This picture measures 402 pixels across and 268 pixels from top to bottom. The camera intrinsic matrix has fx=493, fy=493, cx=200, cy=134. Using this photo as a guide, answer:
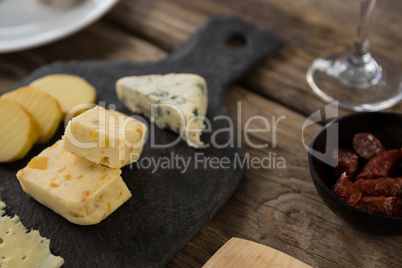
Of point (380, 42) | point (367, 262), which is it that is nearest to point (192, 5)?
point (380, 42)

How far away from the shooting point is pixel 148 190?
1.22 meters

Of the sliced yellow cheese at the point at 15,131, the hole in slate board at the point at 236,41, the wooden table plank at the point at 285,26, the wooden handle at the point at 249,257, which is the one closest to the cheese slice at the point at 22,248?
the sliced yellow cheese at the point at 15,131

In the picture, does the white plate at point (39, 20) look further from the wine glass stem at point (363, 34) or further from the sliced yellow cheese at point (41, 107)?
the wine glass stem at point (363, 34)

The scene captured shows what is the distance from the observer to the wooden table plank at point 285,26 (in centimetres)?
162

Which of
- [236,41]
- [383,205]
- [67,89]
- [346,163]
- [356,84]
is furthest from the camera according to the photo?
[236,41]

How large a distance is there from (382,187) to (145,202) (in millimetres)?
548

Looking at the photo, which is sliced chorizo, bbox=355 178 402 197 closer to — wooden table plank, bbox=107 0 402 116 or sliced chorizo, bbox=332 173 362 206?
sliced chorizo, bbox=332 173 362 206

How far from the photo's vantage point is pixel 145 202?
120cm

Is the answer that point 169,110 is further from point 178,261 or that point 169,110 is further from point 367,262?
point 367,262

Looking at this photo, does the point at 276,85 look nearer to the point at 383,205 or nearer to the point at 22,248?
the point at 383,205

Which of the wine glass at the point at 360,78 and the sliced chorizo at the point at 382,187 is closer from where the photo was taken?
the sliced chorizo at the point at 382,187

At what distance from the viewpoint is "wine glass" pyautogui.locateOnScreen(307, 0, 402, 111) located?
4.87ft

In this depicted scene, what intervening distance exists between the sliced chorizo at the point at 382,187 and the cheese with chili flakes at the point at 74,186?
0.55 m

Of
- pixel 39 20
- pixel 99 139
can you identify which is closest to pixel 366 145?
pixel 99 139
